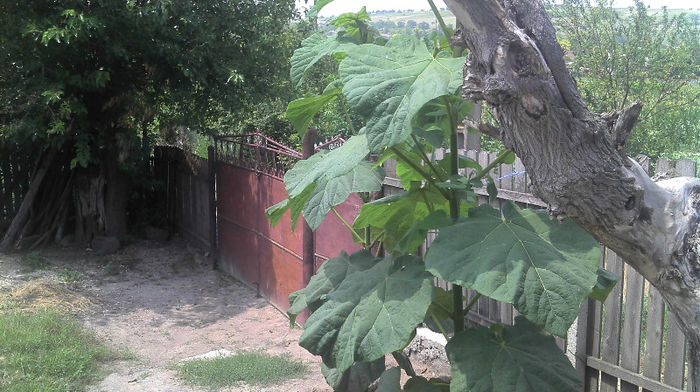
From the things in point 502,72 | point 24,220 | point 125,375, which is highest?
point 502,72

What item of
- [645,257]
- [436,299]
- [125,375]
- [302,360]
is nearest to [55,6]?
Answer: [125,375]

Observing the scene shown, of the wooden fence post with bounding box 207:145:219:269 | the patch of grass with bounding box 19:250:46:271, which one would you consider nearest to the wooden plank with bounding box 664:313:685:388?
the wooden fence post with bounding box 207:145:219:269

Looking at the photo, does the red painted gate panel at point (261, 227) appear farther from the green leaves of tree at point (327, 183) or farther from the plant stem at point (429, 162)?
the plant stem at point (429, 162)

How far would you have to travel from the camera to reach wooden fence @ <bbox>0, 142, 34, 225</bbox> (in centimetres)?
1078

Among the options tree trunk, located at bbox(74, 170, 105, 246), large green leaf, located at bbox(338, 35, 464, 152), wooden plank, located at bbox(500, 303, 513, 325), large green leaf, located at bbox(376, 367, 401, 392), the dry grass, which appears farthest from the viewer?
tree trunk, located at bbox(74, 170, 105, 246)

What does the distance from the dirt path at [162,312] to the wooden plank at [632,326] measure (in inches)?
96.7

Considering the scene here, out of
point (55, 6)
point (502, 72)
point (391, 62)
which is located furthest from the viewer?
point (55, 6)

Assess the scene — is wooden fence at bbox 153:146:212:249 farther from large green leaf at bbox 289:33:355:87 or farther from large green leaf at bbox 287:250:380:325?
large green leaf at bbox 289:33:355:87

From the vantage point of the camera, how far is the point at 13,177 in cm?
1088

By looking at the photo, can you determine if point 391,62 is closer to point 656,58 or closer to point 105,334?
point 105,334

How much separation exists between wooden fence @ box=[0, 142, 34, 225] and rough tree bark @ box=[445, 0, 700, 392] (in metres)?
10.7

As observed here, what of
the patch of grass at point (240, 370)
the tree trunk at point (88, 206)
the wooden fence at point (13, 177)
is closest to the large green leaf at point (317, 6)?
the patch of grass at point (240, 370)

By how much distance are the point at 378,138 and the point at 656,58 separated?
9924mm

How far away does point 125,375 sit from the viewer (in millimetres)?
5902
